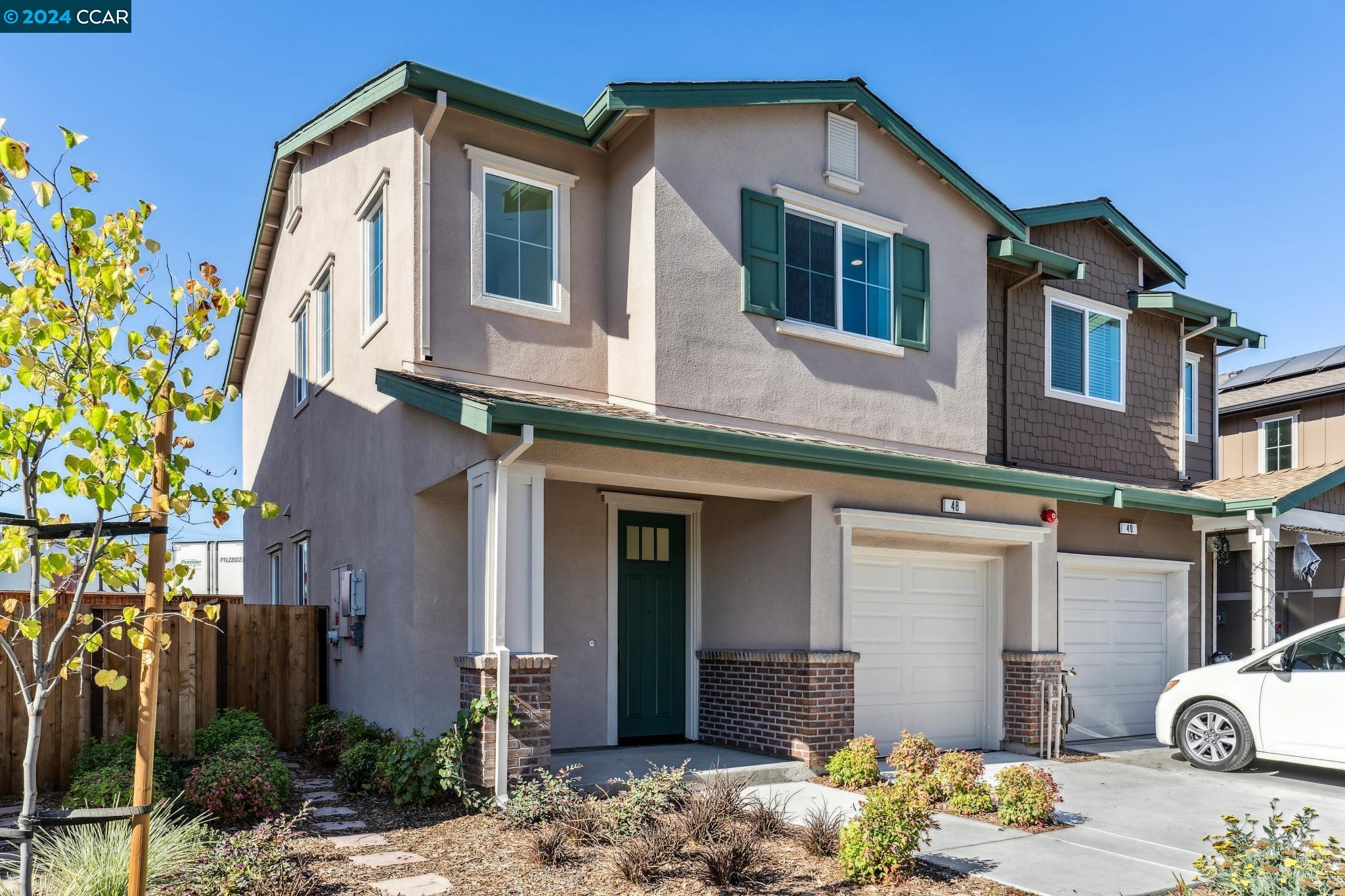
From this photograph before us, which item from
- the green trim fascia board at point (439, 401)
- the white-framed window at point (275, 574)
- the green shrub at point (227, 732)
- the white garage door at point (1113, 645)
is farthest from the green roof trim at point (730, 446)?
the white-framed window at point (275, 574)

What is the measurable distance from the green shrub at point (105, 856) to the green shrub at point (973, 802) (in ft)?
17.8

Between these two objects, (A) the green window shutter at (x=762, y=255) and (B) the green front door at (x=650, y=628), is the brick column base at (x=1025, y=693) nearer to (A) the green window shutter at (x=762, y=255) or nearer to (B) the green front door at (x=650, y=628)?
(B) the green front door at (x=650, y=628)

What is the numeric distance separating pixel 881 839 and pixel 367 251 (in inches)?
314

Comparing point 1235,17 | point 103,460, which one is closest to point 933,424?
point 1235,17

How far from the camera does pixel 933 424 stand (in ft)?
38.2

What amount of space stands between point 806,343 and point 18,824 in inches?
320

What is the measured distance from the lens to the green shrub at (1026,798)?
7602 millimetres

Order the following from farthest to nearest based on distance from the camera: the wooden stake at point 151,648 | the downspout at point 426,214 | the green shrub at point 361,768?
1. the downspout at point 426,214
2. the green shrub at point 361,768
3. the wooden stake at point 151,648

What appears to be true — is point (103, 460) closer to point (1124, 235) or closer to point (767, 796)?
point (767, 796)

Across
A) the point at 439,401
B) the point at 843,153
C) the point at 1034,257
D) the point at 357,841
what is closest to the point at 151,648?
the point at 357,841

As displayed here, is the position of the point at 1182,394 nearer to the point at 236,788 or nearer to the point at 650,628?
the point at 650,628

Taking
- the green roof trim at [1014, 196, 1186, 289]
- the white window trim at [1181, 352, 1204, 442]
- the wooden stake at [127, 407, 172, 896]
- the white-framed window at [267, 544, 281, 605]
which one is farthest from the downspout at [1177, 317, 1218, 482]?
the wooden stake at [127, 407, 172, 896]

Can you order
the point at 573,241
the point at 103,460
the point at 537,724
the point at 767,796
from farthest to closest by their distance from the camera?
1. the point at 573,241
2. the point at 767,796
3. the point at 537,724
4. the point at 103,460

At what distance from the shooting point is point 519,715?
7805mm
